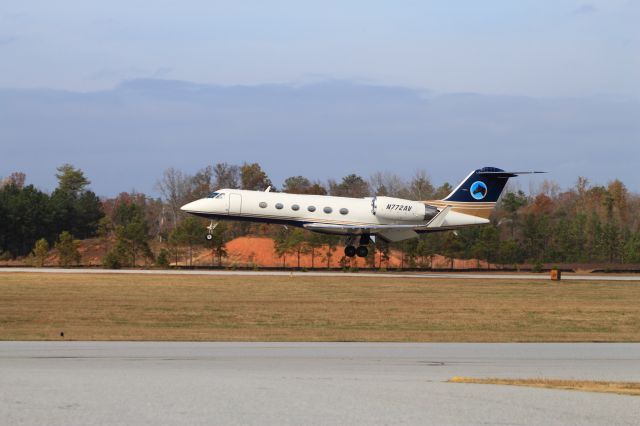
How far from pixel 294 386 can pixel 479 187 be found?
41544 millimetres

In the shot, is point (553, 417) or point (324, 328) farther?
point (324, 328)

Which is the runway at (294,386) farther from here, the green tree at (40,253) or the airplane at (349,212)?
the green tree at (40,253)

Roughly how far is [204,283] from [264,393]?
28.7m

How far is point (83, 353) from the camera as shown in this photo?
635 inches

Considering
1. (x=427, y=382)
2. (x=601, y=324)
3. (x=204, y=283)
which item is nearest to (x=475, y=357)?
(x=427, y=382)

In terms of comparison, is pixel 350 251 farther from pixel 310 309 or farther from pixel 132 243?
pixel 310 309

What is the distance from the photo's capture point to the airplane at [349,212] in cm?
4872

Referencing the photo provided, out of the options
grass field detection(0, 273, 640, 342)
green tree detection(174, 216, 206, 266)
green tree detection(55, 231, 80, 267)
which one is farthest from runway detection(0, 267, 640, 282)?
green tree detection(174, 216, 206, 266)

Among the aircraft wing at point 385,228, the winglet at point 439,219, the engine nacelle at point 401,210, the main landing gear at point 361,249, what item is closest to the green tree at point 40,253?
the aircraft wing at point 385,228

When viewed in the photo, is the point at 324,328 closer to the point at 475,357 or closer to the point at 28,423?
the point at 475,357

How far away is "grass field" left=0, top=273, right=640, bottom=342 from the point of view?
22.4m

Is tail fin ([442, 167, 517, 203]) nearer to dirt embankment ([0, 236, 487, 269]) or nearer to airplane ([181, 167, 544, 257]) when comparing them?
airplane ([181, 167, 544, 257])

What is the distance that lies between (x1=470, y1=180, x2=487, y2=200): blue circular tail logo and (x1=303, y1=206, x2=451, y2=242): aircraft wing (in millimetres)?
3046

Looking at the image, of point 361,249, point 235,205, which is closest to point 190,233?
point 235,205
